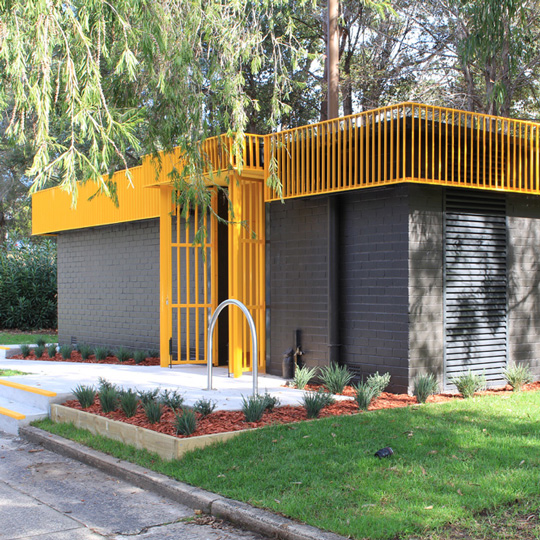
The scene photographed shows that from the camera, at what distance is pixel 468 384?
8.57m

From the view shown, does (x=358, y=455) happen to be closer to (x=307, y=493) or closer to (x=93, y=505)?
(x=307, y=493)

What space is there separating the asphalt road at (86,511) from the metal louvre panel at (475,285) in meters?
4.84

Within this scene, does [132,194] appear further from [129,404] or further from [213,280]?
[129,404]

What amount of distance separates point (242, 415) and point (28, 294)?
17.7 metres

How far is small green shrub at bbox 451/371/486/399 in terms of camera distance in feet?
28.1

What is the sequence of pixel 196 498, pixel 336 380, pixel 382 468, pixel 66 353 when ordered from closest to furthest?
pixel 196 498
pixel 382 468
pixel 336 380
pixel 66 353

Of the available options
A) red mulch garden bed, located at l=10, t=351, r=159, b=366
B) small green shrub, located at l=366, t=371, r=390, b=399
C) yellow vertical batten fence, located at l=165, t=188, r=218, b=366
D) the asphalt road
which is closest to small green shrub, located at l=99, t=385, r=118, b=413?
the asphalt road

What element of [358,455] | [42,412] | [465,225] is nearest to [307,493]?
[358,455]

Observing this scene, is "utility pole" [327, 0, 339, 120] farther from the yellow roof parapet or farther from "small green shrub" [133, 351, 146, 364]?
"small green shrub" [133, 351, 146, 364]

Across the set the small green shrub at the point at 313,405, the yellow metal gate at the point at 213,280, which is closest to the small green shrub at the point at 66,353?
the yellow metal gate at the point at 213,280

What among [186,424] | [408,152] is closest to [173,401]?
[186,424]

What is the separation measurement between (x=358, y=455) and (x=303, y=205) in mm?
5180

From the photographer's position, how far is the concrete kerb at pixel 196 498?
4598 millimetres

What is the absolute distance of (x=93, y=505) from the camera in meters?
5.56
